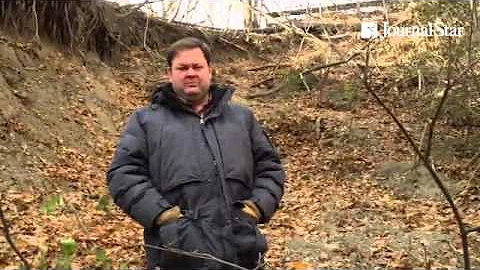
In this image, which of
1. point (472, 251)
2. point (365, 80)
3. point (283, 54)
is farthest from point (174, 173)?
point (283, 54)

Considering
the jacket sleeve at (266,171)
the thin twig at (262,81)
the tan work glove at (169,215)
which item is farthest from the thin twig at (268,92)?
the tan work glove at (169,215)

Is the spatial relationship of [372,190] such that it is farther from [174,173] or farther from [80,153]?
[174,173]

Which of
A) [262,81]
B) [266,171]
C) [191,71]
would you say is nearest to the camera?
[191,71]

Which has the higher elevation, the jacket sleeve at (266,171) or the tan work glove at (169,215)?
the jacket sleeve at (266,171)

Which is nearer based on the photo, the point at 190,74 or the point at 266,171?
the point at 190,74

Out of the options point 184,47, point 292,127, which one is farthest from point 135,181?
point 292,127

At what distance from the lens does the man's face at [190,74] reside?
2.90 metres

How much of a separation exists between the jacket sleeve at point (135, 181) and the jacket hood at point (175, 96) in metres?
0.14

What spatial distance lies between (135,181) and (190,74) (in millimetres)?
524

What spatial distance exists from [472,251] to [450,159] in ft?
14.2

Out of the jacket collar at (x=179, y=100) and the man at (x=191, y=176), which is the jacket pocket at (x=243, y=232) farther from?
the jacket collar at (x=179, y=100)

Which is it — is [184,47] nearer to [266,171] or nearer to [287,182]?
[266,171]

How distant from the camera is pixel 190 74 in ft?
9.50

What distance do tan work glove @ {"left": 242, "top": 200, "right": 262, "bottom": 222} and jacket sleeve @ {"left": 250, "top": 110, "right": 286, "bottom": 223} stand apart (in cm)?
8
